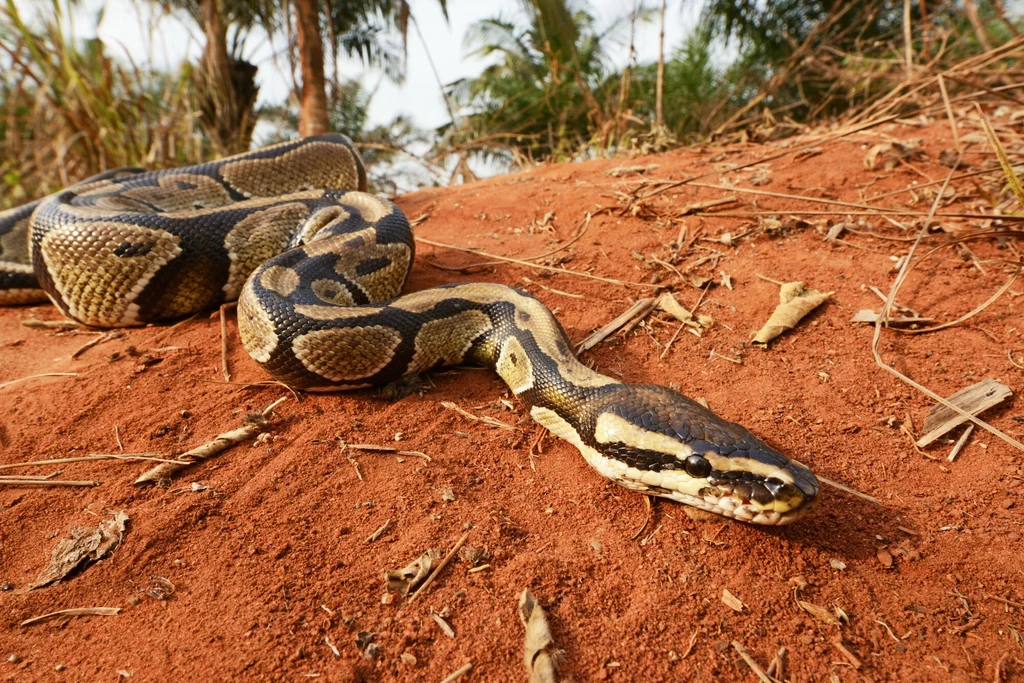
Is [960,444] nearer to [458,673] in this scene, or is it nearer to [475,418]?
[475,418]

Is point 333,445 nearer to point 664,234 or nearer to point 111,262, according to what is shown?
point 111,262

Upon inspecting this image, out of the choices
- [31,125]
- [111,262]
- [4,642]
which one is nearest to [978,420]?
[4,642]

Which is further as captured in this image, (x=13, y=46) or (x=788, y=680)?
(x=13, y=46)

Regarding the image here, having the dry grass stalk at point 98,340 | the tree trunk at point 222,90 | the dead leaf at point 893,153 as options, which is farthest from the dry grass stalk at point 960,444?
the tree trunk at point 222,90

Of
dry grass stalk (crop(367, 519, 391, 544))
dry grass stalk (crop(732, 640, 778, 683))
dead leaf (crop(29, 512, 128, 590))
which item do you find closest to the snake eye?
dry grass stalk (crop(732, 640, 778, 683))

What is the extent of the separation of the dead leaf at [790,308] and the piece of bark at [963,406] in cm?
103

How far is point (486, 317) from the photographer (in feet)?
14.5

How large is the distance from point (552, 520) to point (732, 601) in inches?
35.3

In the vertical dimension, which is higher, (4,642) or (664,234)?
(664,234)

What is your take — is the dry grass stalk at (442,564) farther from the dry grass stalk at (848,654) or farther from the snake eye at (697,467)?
the dry grass stalk at (848,654)

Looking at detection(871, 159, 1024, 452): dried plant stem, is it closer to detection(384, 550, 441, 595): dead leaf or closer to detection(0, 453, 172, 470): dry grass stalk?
detection(384, 550, 441, 595): dead leaf

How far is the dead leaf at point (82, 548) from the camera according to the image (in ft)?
8.89

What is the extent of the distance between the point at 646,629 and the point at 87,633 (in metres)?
2.34

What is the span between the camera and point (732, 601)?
2.51 m
